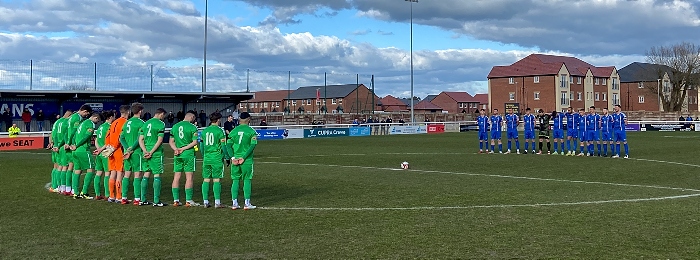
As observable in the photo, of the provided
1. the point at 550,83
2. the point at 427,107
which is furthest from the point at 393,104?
the point at 550,83

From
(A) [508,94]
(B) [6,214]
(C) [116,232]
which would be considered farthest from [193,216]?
(A) [508,94]

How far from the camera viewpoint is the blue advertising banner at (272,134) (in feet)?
139

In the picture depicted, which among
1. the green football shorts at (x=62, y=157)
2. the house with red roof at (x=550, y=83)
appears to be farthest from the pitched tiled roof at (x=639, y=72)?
the green football shorts at (x=62, y=157)

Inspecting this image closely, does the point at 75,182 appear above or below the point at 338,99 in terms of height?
below

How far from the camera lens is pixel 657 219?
9.58 m

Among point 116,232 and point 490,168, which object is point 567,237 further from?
point 490,168

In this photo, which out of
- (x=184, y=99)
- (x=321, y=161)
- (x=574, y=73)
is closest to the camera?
Answer: (x=321, y=161)

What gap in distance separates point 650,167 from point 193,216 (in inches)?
582

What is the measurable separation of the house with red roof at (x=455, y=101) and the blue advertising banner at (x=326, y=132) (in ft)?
310

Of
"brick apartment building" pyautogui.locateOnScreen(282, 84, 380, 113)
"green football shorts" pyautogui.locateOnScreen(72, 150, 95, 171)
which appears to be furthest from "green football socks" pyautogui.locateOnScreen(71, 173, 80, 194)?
"brick apartment building" pyautogui.locateOnScreen(282, 84, 380, 113)

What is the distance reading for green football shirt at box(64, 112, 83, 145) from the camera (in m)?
13.1

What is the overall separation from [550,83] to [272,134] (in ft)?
196

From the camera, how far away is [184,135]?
11242 mm

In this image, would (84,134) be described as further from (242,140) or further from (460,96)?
(460,96)
